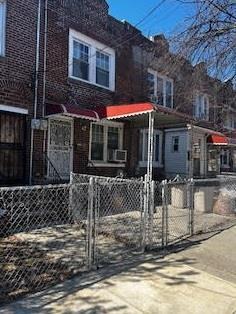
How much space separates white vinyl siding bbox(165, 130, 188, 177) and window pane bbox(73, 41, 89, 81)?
25.8 feet

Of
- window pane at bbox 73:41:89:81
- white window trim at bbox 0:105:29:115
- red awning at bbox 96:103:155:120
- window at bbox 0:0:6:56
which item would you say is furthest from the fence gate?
window pane at bbox 73:41:89:81

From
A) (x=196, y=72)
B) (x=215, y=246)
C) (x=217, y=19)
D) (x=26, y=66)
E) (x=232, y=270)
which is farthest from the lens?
(x=26, y=66)

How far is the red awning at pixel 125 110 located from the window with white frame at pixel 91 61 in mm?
1714

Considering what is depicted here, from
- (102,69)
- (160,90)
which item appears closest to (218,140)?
(160,90)

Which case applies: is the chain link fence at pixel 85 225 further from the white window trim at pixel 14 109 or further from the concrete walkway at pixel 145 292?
the white window trim at pixel 14 109

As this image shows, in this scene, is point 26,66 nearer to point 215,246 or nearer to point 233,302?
point 215,246

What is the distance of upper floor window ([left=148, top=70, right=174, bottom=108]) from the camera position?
18.9 metres

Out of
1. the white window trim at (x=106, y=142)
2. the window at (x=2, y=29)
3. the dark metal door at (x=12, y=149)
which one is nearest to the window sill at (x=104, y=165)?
the white window trim at (x=106, y=142)

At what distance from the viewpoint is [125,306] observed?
490 centimetres

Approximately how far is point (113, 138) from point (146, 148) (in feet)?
8.81

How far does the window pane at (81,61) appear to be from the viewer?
14.3 meters

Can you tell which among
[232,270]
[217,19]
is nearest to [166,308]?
[232,270]

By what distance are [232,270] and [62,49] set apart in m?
9.55

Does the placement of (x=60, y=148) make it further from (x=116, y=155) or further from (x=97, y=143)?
(x=116, y=155)
